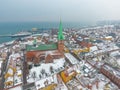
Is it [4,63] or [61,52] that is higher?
[61,52]

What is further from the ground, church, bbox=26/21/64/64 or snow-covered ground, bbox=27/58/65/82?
church, bbox=26/21/64/64

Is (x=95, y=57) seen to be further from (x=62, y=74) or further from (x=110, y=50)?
(x=62, y=74)

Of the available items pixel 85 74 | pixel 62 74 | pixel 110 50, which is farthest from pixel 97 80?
pixel 110 50

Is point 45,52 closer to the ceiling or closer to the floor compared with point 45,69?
closer to the ceiling

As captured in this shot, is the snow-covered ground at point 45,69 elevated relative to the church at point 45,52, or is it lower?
lower

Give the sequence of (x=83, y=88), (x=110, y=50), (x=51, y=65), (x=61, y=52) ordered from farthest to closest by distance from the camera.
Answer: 1. (x=110, y=50)
2. (x=61, y=52)
3. (x=51, y=65)
4. (x=83, y=88)

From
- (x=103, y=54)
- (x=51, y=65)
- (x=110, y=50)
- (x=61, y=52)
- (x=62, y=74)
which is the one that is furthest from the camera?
(x=110, y=50)

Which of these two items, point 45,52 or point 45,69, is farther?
point 45,52

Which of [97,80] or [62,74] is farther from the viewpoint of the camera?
[62,74]

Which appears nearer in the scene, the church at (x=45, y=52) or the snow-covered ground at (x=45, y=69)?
the snow-covered ground at (x=45, y=69)

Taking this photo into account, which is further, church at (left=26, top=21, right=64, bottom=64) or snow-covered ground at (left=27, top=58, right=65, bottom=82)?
church at (left=26, top=21, right=64, bottom=64)
